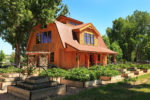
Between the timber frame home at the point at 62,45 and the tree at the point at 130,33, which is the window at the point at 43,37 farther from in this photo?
the tree at the point at 130,33

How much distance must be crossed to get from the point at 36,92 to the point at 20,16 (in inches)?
601

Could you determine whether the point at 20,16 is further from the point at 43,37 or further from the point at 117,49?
the point at 117,49

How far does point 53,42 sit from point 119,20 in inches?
1495

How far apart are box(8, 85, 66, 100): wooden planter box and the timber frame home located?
973 centimetres

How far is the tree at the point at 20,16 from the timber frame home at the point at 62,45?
1.56 m

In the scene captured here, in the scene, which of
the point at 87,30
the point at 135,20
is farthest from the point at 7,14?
the point at 135,20

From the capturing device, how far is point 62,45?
59.9ft

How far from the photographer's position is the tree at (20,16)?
726 inches

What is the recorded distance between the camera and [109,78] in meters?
11.7

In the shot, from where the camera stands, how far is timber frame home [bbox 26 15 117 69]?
733 inches

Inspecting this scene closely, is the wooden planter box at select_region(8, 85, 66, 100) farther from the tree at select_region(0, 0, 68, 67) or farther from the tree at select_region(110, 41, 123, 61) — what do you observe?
the tree at select_region(110, 41, 123, 61)

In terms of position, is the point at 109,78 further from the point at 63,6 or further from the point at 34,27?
the point at 63,6

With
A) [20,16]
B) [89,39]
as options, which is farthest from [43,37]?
[89,39]

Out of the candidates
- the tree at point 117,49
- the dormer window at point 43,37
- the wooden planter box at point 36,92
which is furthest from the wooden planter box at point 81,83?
the tree at point 117,49
